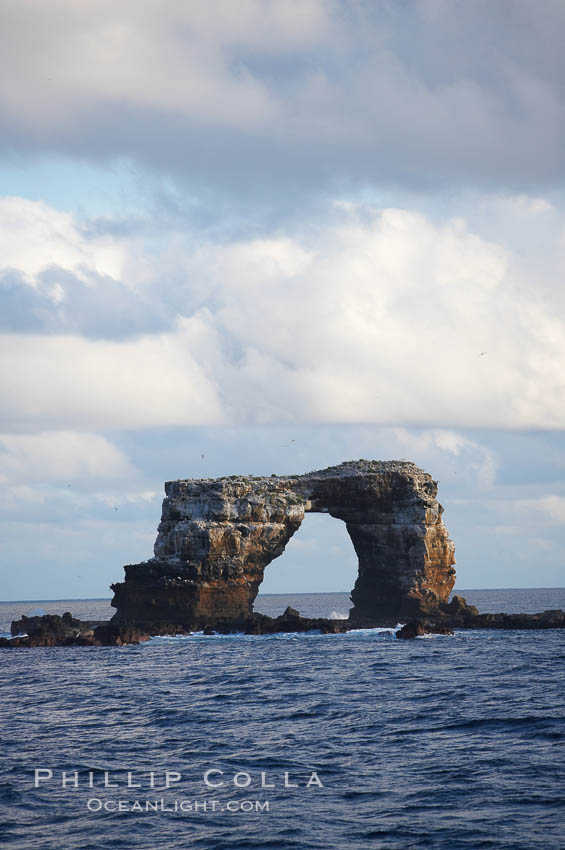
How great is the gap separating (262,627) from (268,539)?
24.6 ft

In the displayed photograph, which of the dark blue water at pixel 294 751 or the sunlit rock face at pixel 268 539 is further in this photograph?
the sunlit rock face at pixel 268 539

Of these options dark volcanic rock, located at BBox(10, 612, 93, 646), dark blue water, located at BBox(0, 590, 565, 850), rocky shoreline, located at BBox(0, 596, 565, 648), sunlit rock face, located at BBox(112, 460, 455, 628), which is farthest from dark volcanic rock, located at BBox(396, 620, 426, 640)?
dark volcanic rock, located at BBox(10, 612, 93, 646)

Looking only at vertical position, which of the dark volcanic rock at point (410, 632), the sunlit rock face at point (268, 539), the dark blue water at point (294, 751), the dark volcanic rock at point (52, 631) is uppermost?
the sunlit rock face at point (268, 539)

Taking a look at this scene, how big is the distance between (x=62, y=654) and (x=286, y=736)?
1178 inches

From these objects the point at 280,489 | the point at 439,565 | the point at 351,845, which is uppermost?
the point at 280,489

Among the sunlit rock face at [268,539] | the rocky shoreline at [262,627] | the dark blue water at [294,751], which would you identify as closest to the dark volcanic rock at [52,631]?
the rocky shoreline at [262,627]

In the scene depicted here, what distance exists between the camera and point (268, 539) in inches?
2689

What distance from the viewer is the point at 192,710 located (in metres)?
32.3

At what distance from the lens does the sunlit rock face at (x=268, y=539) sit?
65.3 m

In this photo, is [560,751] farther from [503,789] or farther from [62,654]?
[62,654]

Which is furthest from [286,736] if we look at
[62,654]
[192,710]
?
[62,654]

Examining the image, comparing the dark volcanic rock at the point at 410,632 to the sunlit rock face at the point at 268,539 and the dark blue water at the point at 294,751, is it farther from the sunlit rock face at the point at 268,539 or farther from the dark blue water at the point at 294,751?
the dark blue water at the point at 294,751

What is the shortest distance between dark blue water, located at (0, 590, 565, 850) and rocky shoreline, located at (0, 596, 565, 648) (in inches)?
471

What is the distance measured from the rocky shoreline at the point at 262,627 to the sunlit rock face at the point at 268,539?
180cm
